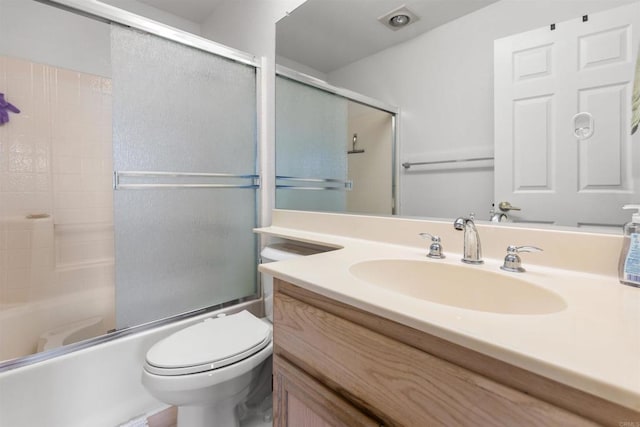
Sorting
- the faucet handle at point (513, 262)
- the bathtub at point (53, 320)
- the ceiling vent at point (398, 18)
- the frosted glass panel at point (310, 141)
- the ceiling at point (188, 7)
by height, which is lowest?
the bathtub at point (53, 320)

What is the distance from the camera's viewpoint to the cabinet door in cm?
60

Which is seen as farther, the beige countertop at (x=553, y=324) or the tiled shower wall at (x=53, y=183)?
the tiled shower wall at (x=53, y=183)

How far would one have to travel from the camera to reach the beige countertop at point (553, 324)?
336 millimetres

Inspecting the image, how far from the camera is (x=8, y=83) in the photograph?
1684 millimetres

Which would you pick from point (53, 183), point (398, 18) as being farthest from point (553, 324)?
point (53, 183)

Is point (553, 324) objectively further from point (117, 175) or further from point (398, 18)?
point (117, 175)

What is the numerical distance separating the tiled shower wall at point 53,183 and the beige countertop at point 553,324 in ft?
5.71

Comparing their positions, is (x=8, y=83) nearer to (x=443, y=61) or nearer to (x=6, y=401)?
(x=6, y=401)

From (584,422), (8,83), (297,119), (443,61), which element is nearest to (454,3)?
(443,61)

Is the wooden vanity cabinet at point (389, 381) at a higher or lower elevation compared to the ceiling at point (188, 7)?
lower

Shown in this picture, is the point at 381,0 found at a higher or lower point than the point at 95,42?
lower

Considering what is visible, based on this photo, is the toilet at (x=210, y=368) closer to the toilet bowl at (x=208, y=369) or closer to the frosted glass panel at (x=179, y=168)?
the toilet bowl at (x=208, y=369)

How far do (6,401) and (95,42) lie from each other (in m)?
1.96

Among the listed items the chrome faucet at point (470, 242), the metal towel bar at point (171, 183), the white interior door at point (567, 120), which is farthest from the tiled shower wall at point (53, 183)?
the white interior door at point (567, 120)
